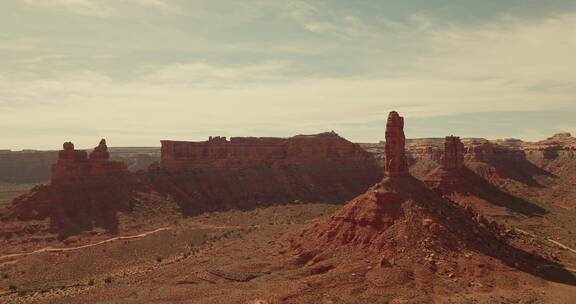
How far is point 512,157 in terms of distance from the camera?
156m

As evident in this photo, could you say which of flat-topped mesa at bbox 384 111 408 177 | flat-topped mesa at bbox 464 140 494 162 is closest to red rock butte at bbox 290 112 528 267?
flat-topped mesa at bbox 384 111 408 177

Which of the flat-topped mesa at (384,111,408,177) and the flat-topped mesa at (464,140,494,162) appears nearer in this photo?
the flat-topped mesa at (384,111,408,177)

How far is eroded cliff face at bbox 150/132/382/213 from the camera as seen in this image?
11069cm

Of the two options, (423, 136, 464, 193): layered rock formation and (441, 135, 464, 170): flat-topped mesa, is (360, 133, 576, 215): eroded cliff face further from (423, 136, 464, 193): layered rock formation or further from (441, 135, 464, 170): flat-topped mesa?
(441, 135, 464, 170): flat-topped mesa

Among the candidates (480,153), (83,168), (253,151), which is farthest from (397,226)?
(480,153)

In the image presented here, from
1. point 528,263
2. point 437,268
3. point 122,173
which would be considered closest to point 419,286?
point 437,268

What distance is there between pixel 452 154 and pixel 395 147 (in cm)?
5520

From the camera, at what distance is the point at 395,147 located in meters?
59.9

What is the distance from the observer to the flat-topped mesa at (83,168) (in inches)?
3565

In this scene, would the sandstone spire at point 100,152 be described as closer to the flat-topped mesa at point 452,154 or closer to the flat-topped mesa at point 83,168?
the flat-topped mesa at point 83,168

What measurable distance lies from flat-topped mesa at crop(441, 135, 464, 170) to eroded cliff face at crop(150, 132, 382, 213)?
2674cm

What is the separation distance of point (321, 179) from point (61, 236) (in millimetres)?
69372

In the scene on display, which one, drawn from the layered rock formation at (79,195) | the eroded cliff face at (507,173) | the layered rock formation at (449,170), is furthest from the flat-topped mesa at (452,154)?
the layered rock formation at (79,195)

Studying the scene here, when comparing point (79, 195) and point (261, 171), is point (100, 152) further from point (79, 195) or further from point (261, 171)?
point (261, 171)
